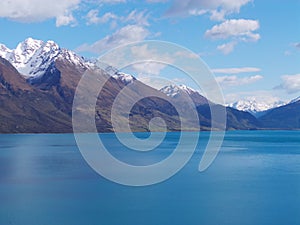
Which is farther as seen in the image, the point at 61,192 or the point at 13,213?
the point at 61,192

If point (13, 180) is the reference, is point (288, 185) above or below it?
below

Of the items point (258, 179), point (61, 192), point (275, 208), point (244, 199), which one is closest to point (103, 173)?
point (61, 192)

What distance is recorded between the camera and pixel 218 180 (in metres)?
77.4

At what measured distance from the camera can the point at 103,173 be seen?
8588 centimetres

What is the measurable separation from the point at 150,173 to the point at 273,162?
119 feet

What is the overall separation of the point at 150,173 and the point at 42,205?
34152 mm

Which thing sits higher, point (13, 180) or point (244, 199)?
point (13, 180)

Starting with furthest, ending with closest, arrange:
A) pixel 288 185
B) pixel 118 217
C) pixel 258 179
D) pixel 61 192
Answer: pixel 258 179
pixel 288 185
pixel 61 192
pixel 118 217

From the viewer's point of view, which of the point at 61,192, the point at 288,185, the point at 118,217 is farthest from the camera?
the point at 288,185

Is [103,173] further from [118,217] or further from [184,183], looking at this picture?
[118,217]

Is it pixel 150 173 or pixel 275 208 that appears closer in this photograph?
pixel 275 208

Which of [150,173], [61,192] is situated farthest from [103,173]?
[61,192]

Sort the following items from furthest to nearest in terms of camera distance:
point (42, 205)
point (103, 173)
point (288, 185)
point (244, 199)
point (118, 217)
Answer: point (103, 173), point (288, 185), point (244, 199), point (42, 205), point (118, 217)

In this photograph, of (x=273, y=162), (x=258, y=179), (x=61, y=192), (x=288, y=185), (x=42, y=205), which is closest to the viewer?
(x=42, y=205)
